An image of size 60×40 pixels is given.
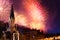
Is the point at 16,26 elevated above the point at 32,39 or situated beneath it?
elevated above

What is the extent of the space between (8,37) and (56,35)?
10.7 meters

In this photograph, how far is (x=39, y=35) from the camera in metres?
36.8

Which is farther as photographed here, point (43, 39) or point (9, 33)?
point (43, 39)

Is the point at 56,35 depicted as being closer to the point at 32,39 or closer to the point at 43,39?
the point at 43,39

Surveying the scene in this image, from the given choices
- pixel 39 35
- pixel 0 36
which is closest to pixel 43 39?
pixel 39 35

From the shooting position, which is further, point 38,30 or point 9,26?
point 38,30

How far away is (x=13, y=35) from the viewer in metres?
32.1

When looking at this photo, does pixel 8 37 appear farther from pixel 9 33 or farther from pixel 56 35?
pixel 56 35

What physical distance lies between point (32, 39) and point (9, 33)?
A: 4.52 meters

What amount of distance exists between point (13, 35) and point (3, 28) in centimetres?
411

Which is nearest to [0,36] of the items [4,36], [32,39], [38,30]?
[4,36]

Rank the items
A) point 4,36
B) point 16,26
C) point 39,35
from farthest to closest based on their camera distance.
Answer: point 39,35, point 16,26, point 4,36

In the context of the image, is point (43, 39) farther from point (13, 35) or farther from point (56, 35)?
point (13, 35)

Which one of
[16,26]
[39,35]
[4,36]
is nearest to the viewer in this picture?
[4,36]
